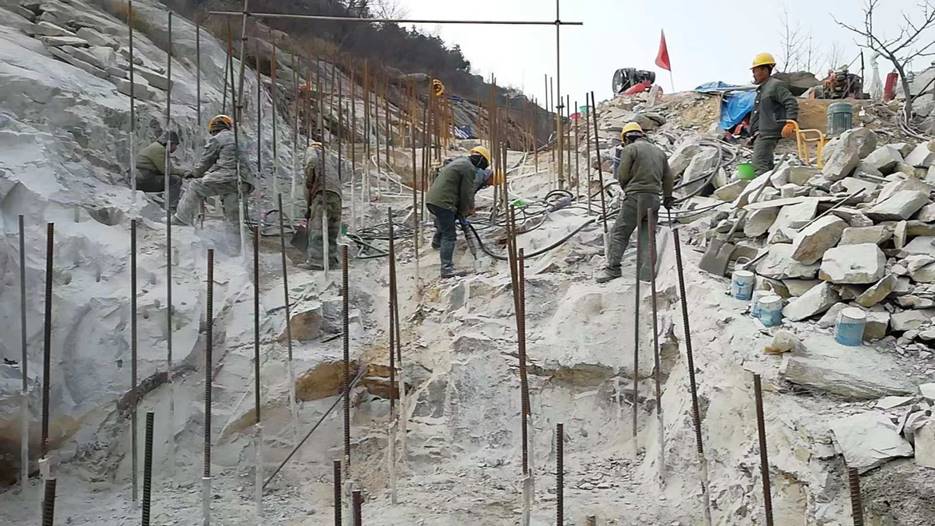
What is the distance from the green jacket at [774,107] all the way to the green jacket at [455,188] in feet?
8.36

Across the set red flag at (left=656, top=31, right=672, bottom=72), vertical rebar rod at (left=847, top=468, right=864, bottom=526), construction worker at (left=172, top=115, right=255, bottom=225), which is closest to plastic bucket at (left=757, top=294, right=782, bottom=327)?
vertical rebar rod at (left=847, top=468, right=864, bottom=526)

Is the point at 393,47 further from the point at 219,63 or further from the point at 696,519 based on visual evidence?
the point at 696,519

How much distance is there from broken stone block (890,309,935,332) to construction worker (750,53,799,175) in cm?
293

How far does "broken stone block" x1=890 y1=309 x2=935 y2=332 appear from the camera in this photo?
3.27 m

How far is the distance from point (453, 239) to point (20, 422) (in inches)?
127

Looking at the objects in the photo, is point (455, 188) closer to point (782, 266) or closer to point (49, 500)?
point (782, 266)

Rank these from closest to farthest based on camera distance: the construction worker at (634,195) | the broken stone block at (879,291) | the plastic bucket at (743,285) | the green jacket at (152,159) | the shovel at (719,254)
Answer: the broken stone block at (879,291), the plastic bucket at (743,285), the shovel at (719,254), the construction worker at (634,195), the green jacket at (152,159)

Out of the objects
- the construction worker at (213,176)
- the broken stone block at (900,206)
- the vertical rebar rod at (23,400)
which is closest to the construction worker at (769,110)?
the broken stone block at (900,206)

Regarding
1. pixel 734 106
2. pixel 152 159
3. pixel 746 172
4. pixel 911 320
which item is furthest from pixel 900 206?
pixel 734 106

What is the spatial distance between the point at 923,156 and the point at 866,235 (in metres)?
1.50

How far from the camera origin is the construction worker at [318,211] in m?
5.77

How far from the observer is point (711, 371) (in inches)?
143

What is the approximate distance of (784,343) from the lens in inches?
128

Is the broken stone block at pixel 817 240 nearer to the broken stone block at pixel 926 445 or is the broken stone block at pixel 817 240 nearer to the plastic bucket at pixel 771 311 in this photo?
the plastic bucket at pixel 771 311
